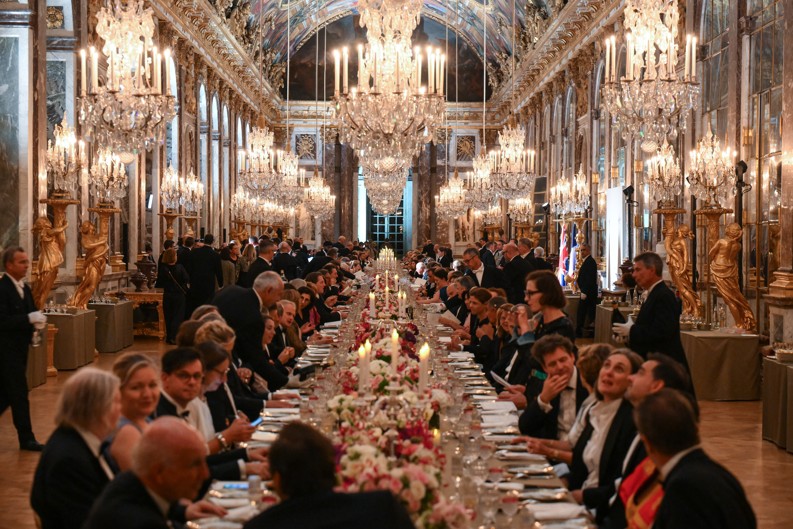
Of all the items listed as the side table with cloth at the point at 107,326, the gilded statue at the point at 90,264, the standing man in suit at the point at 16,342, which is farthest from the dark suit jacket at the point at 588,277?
the standing man in suit at the point at 16,342

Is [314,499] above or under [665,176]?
under

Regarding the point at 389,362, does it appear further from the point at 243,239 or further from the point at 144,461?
the point at 243,239

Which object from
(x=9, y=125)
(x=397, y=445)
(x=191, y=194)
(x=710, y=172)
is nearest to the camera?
(x=397, y=445)

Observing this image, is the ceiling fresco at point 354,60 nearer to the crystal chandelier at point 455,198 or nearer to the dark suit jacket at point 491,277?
the crystal chandelier at point 455,198

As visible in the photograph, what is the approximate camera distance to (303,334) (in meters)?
12.1

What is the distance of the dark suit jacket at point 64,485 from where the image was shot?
3865 millimetres

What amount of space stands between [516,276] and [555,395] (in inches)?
362

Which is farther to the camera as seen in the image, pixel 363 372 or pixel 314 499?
pixel 363 372

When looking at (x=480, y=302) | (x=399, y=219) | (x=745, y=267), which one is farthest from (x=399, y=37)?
(x=399, y=219)

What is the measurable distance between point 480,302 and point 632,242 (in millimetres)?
10711

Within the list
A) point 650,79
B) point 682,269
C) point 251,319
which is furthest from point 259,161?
point 251,319

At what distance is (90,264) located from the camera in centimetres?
1401

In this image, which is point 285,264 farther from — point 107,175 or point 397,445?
point 397,445

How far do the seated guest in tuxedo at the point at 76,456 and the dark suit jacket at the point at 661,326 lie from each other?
498 centimetres
